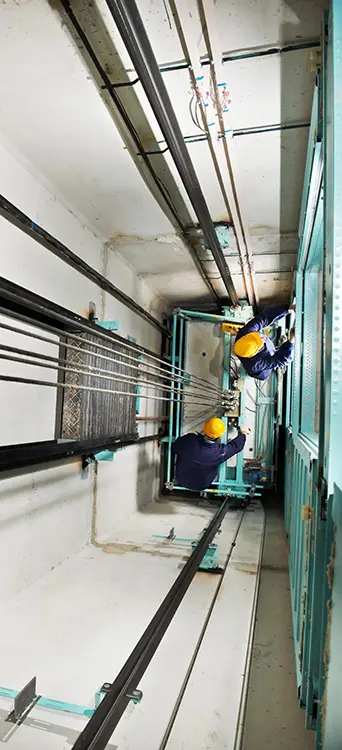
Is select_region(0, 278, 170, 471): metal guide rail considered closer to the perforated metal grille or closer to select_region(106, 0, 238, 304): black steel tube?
the perforated metal grille

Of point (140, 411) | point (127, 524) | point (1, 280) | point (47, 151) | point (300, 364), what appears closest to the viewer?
point (1, 280)

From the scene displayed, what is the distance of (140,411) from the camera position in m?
5.20

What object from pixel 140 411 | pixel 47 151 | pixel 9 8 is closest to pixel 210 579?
pixel 140 411

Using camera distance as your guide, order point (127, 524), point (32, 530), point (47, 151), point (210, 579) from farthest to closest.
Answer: point (127, 524), point (210, 579), point (32, 530), point (47, 151)

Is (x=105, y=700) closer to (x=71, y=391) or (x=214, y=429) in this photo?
(x=71, y=391)

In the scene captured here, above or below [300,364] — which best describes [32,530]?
below

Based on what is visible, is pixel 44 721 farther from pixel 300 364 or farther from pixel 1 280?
pixel 300 364

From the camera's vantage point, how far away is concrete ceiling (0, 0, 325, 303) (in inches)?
68.3

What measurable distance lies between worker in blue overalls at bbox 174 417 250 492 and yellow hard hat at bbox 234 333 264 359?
861 millimetres

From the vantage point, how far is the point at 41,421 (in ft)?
9.97

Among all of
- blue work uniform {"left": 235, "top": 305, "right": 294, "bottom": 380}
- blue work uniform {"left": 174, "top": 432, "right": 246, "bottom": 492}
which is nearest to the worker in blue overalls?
blue work uniform {"left": 174, "top": 432, "right": 246, "bottom": 492}

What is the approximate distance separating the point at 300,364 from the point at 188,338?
8.85 feet

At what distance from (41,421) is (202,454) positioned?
7.08 ft

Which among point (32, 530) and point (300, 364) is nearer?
point (32, 530)
